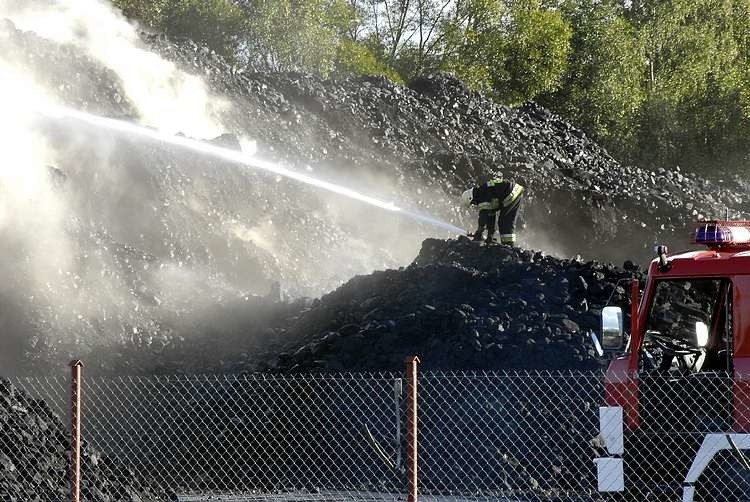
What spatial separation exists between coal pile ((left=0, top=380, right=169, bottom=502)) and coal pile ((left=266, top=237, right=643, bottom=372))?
3816 mm

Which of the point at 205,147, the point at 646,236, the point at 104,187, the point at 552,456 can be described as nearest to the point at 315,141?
the point at 205,147

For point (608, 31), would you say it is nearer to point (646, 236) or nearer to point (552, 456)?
point (646, 236)

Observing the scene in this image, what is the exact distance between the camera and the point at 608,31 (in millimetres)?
42469

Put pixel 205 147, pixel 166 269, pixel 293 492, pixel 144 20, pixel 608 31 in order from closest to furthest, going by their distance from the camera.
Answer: pixel 293 492, pixel 166 269, pixel 205 147, pixel 144 20, pixel 608 31

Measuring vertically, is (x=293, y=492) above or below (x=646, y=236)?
below

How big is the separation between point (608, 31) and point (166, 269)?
2682 cm

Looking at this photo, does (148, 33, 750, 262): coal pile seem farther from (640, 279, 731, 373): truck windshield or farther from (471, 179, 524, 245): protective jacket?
(640, 279, 731, 373): truck windshield

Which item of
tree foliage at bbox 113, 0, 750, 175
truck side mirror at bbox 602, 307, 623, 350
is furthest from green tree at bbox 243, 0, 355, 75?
truck side mirror at bbox 602, 307, 623, 350

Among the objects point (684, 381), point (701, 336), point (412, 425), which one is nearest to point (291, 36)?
point (701, 336)

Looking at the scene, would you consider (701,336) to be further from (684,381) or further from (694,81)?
(694,81)

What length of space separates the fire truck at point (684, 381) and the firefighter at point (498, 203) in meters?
8.08

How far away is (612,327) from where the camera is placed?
7469 millimetres

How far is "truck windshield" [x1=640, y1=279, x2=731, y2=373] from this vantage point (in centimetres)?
796

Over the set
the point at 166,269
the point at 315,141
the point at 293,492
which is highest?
the point at 315,141
